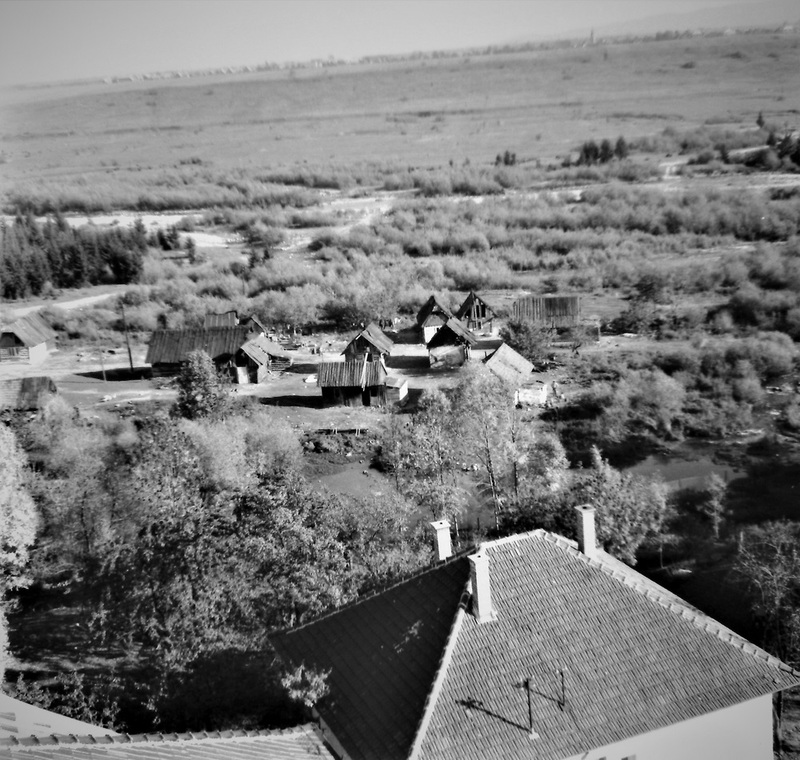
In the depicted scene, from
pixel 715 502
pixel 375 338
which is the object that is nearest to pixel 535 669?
pixel 715 502

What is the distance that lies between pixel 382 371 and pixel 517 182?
17.9ft

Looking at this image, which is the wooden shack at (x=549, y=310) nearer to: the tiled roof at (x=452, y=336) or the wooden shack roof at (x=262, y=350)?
the tiled roof at (x=452, y=336)

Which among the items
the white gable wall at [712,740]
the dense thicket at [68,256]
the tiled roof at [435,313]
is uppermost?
the dense thicket at [68,256]

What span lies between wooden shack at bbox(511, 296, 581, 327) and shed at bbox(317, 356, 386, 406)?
2999mm

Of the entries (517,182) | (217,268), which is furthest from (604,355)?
(217,268)

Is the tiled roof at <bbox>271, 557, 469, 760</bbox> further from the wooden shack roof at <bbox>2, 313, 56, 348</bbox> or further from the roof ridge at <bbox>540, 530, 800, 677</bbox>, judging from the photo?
the wooden shack roof at <bbox>2, 313, 56, 348</bbox>

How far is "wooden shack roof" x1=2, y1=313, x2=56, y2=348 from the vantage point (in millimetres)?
13805

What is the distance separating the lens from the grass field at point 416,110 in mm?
13734

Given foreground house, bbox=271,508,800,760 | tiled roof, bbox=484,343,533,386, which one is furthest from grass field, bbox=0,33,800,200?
foreground house, bbox=271,508,800,760

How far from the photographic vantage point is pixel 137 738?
4.03m

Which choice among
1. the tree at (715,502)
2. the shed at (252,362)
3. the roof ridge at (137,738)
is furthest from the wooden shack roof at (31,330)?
the roof ridge at (137,738)

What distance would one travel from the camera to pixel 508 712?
3928mm

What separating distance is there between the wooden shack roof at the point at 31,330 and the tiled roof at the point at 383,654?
10833 millimetres

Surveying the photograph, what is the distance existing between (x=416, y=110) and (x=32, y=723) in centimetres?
1409
